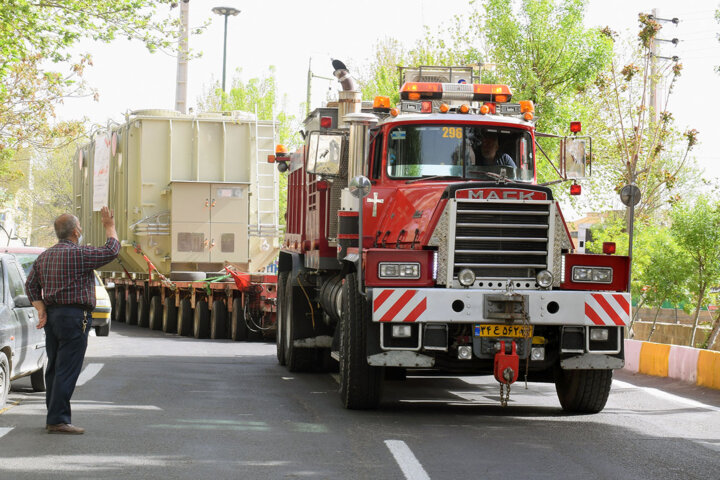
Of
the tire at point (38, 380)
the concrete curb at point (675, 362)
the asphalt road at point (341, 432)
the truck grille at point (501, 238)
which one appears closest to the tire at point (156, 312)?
the asphalt road at point (341, 432)

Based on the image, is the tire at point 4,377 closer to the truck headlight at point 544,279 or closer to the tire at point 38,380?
the tire at point 38,380

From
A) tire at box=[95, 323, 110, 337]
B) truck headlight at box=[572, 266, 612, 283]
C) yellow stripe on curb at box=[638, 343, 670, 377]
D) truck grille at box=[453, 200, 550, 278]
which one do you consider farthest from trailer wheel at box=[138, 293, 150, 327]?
truck headlight at box=[572, 266, 612, 283]

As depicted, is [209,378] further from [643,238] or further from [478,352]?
[643,238]

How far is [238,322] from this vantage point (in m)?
22.4

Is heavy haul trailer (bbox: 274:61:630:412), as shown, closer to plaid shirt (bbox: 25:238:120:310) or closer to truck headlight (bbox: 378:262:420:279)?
truck headlight (bbox: 378:262:420:279)

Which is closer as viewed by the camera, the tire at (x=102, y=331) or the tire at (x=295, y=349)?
the tire at (x=295, y=349)

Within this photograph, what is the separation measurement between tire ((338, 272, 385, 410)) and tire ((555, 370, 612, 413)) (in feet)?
6.74

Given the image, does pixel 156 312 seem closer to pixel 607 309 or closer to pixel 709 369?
pixel 709 369

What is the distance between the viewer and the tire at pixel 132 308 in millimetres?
28609

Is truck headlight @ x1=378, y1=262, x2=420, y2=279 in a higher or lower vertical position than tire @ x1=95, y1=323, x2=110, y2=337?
Answer: higher

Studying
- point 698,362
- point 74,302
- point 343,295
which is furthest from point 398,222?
point 698,362

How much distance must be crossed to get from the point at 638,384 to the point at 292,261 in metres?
5.27

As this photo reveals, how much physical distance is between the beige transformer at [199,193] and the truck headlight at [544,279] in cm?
1430

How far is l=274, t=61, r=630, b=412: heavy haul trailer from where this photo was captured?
10.3 meters
